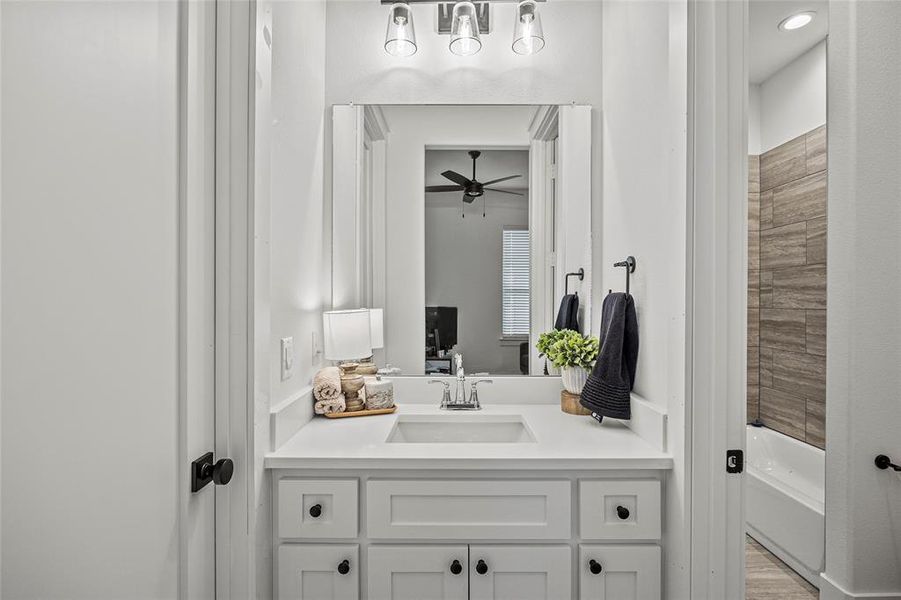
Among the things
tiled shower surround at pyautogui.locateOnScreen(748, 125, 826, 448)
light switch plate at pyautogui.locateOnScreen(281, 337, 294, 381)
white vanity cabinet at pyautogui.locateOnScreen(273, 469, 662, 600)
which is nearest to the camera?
white vanity cabinet at pyautogui.locateOnScreen(273, 469, 662, 600)

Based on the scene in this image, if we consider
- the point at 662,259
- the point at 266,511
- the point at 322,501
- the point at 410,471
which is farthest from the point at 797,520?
the point at 266,511

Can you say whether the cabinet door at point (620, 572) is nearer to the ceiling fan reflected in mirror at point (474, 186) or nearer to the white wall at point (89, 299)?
the white wall at point (89, 299)

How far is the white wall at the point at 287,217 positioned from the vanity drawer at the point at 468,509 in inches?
11.7

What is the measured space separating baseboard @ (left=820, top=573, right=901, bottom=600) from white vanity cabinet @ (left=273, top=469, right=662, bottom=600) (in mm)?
816

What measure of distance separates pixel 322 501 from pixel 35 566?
2.24ft

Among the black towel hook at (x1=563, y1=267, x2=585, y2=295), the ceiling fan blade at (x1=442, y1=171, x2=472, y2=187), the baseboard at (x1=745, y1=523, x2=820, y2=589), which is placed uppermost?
the ceiling fan blade at (x1=442, y1=171, x2=472, y2=187)

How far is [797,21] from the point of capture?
7.85ft

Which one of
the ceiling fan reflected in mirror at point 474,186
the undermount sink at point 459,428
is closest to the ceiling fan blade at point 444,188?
the ceiling fan reflected in mirror at point 474,186

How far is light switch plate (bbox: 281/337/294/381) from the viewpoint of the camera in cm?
147

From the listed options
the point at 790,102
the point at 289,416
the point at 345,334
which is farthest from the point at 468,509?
the point at 790,102

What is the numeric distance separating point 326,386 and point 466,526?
2.26 ft

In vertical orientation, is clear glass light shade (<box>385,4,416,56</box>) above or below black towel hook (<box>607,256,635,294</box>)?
above

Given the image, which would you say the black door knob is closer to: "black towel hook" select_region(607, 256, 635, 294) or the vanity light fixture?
"black towel hook" select_region(607, 256, 635, 294)

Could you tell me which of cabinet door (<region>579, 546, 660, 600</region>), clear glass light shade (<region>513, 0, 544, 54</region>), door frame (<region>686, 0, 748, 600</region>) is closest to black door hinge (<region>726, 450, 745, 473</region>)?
door frame (<region>686, 0, 748, 600</region>)
